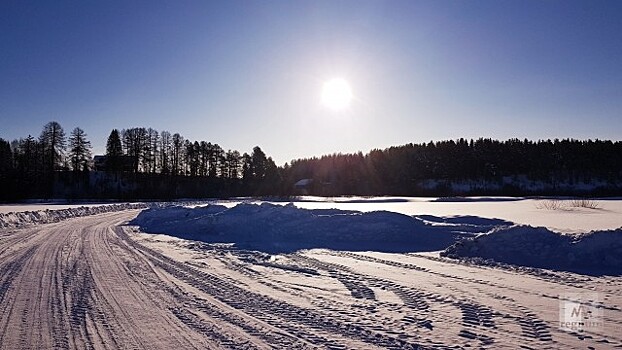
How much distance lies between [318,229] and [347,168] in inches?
3660

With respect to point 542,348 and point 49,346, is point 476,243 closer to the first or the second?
point 542,348

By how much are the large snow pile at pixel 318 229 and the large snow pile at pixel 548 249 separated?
7.61 ft

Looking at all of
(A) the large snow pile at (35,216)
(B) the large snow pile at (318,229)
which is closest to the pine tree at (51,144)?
(A) the large snow pile at (35,216)

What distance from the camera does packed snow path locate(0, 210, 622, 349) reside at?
5.96 meters

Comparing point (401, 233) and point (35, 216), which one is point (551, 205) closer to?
point (401, 233)

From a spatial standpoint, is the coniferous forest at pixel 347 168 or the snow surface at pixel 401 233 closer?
the snow surface at pixel 401 233

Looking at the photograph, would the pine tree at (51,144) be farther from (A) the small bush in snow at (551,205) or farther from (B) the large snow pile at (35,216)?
(A) the small bush in snow at (551,205)

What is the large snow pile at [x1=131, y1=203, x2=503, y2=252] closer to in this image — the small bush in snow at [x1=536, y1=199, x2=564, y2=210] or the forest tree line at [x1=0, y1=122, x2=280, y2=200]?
the small bush in snow at [x1=536, y1=199, x2=564, y2=210]

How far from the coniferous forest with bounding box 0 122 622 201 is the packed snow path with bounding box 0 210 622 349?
72.2 metres

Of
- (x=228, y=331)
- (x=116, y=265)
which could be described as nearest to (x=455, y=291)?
(x=228, y=331)

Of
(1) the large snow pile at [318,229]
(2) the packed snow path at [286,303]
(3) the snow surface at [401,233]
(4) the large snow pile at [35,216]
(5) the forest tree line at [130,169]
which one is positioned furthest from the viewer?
(5) the forest tree line at [130,169]


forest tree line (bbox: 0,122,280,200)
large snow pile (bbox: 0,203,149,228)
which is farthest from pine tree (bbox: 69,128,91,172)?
large snow pile (bbox: 0,203,149,228)

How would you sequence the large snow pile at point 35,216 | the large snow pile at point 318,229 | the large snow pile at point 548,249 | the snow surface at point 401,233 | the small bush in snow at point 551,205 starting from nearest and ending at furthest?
the large snow pile at point 548,249
the snow surface at point 401,233
the large snow pile at point 318,229
the large snow pile at point 35,216
the small bush in snow at point 551,205

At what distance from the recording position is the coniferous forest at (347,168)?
8231cm
